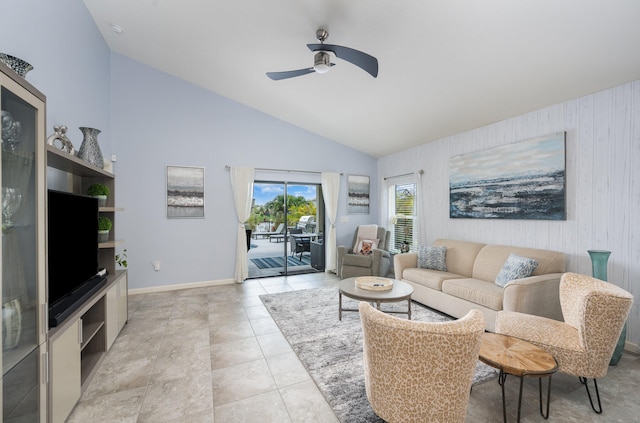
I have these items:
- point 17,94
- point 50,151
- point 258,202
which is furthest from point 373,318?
point 258,202

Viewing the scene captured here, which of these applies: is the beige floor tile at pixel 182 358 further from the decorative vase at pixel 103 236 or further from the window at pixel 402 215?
the window at pixel 402 215

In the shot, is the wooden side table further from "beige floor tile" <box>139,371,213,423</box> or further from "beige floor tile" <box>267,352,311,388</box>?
"beige floor tile" <box>139,371,213,423</box>

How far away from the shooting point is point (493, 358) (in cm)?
172

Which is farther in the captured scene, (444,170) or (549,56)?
(444,170)

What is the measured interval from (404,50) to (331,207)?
350cm

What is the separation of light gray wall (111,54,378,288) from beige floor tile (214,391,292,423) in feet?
11.0

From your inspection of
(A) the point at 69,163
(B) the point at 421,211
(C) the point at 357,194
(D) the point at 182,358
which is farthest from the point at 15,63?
(C) the point at 357,194

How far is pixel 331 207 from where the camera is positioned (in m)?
5.93

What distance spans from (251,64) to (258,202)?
8.21 ft

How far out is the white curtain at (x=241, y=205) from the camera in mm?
5109

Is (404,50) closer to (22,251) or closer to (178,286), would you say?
(22,251)

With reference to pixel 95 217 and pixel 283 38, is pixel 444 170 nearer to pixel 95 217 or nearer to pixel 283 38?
pixel 283 38

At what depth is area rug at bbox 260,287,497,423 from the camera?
78.2 inches

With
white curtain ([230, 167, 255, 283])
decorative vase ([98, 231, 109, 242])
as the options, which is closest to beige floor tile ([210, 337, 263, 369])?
decorative vase ([98, 231, 109, 242])
